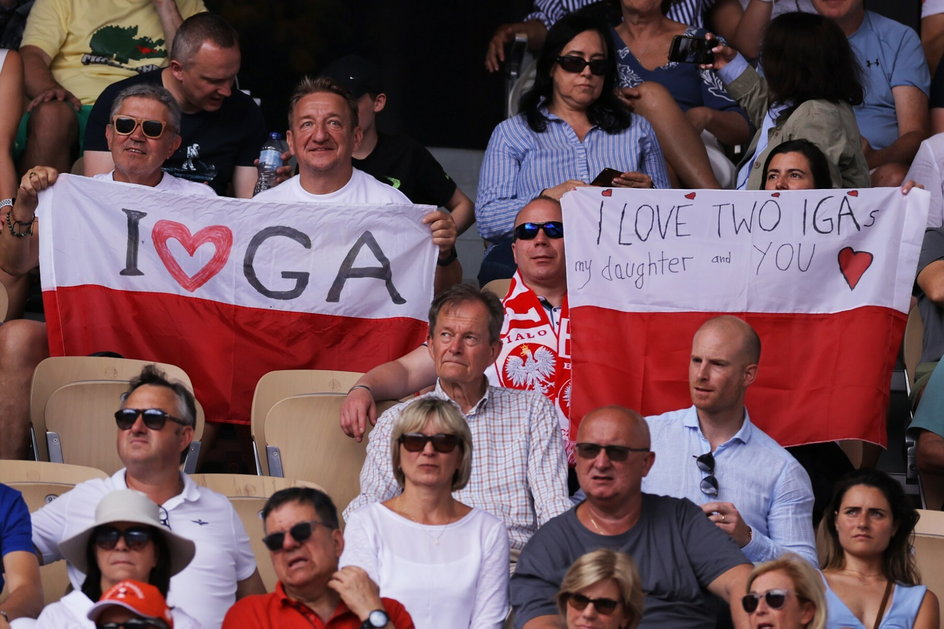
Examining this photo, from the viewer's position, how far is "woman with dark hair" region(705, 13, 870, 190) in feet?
23.8

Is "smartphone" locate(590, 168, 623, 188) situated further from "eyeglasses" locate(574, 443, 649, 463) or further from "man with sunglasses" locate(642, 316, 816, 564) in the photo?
"eyeglasses" locate(574, 443, 649, 463)

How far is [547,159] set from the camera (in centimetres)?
785

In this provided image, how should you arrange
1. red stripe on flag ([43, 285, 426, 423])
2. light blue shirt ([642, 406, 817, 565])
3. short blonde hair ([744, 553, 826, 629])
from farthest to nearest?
red stripe on flag ([43, 285, 426, 423]) → light blue shirt ([642, 406, 817, 565]) → short blonde hair ([744, 553, 826, 629])

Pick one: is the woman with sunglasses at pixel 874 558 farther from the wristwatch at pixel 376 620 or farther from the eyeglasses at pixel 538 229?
the eyeglasses at pixel 538 229

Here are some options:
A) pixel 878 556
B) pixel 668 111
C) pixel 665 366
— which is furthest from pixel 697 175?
pixel 878 556

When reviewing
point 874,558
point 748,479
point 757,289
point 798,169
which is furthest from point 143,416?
point 798,169

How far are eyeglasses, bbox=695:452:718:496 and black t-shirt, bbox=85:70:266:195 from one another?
309 centimetres

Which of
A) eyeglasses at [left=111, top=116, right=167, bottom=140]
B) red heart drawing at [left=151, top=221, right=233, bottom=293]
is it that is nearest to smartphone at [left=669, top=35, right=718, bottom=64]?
red heart drawing at [left=151, top=221, right=233, bottom=293]

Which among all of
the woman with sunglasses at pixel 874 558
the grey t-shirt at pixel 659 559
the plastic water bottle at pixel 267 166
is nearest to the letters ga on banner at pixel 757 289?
the woman with sunglasses at pixel 874 558

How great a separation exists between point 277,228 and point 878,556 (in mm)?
2931

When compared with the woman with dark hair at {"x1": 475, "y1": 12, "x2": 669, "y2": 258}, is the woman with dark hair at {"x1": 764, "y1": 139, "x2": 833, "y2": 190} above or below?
below

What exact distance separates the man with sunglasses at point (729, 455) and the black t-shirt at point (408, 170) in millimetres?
2384

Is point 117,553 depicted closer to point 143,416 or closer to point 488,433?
point 143,416

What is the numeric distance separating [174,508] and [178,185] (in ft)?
7.85
